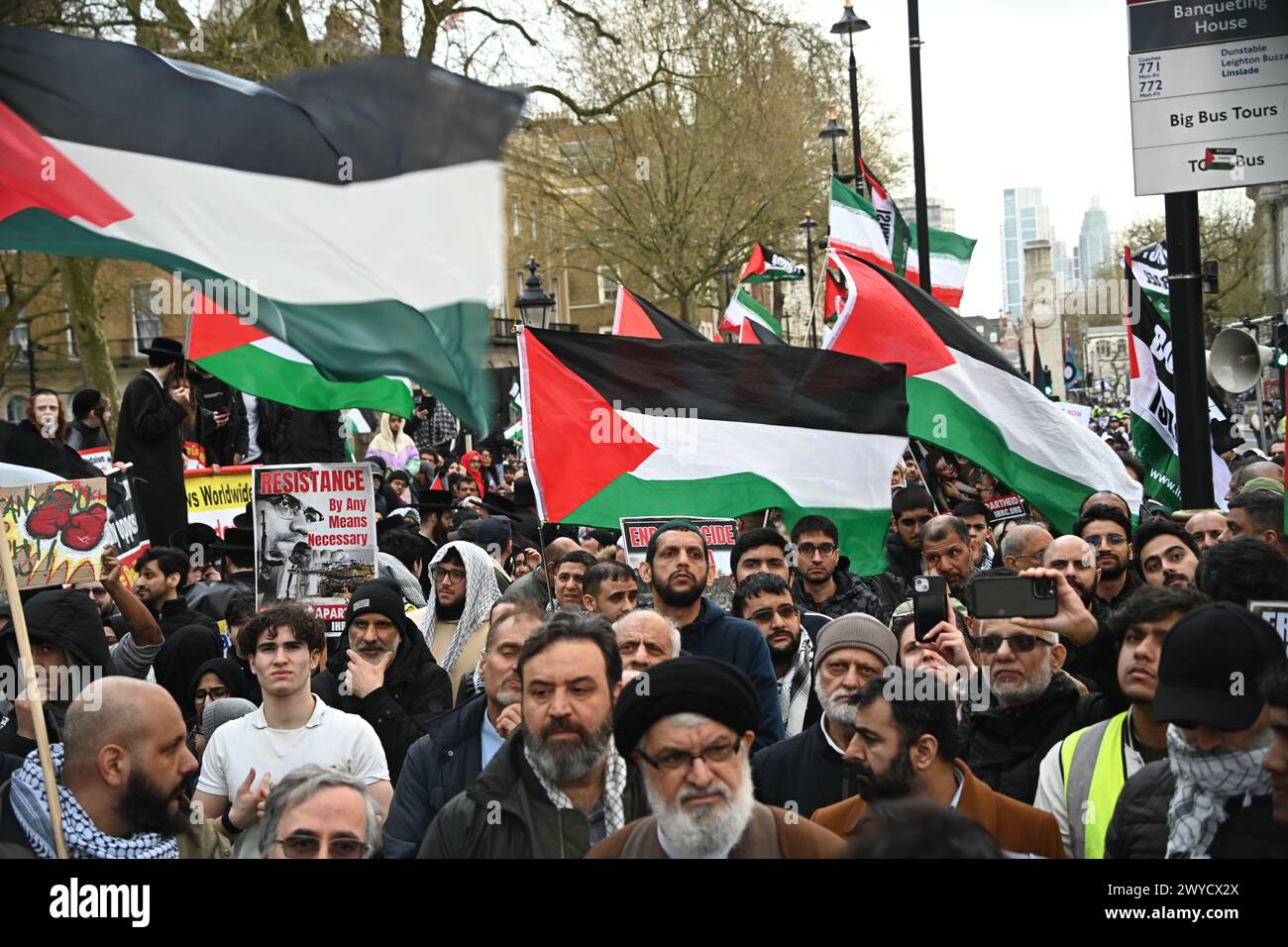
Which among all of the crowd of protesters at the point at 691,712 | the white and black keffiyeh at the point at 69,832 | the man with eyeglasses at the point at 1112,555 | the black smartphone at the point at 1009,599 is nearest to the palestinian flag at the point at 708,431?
the crowd of protesters at the point at 691,712

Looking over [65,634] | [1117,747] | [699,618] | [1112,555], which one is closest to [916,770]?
[1117,747]

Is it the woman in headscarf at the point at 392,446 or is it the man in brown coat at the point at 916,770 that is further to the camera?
the woman in headscarf at the point at 392,446

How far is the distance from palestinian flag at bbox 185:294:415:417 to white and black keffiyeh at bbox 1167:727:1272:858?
15.9ft

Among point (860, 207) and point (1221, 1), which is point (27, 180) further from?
point (860, 207)

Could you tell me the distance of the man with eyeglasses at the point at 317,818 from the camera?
4070mm

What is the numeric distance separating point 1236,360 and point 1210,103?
8053 millimetres

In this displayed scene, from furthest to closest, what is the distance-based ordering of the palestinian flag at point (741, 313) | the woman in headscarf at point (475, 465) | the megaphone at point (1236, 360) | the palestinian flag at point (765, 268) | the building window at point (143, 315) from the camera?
the building window at point (143, 315) → the palestinian flag at point (765, 268) → the woman in headscarf at point (475, 465) → the palestinian flag at point (741, 313) → the megaphone at point (1236, 360)

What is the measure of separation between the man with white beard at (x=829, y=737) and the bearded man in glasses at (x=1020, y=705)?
0.39 meters

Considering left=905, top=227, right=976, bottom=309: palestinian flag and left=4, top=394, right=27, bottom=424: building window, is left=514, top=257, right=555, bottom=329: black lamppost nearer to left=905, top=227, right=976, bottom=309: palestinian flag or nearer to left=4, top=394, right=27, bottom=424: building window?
left=905, top=227, right=976, bottom=309: palestinian flag

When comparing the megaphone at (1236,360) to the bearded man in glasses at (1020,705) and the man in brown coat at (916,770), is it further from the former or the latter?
the man in brown coat at (916,770)

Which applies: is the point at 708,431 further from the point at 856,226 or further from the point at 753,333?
the point at 856,226

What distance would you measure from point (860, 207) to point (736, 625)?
405 inches

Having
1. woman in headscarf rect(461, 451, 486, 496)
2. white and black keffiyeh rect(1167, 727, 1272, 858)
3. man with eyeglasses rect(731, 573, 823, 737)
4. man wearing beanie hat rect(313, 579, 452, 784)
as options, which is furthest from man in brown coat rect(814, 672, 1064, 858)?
woman in headscarf rect(461, 451, 486, 496)
